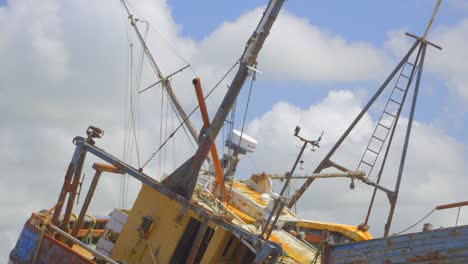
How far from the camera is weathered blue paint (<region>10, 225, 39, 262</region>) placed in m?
14.8

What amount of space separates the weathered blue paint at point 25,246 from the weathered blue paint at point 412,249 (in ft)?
24.1

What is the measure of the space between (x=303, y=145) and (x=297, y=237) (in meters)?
6.03

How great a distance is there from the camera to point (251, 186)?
936 inches

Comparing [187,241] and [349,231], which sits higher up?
[349,231]

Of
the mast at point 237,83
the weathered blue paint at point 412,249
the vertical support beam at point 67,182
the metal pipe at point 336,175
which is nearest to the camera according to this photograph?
the weathered blue paint at point 412,249

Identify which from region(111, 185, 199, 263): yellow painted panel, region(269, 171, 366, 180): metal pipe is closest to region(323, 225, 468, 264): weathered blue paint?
region(111, 185, 199, 263): yellow painted panel

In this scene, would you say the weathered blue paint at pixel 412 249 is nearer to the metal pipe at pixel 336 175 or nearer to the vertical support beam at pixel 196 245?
the vertical support beam at pixel 196 245

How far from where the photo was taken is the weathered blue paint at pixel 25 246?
583 inches

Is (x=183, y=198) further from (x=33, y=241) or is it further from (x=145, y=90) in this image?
(x=145, y=90)

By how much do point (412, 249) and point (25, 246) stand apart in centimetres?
938

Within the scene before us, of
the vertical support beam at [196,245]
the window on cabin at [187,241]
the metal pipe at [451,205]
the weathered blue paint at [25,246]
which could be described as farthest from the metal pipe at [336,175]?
the weathered blue paint at [25,246]

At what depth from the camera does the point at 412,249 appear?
38.4 feet

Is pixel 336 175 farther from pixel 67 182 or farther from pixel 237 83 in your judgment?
pixel 67 182

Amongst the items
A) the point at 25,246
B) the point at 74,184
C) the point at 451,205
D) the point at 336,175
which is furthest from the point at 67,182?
the point at 336,175
